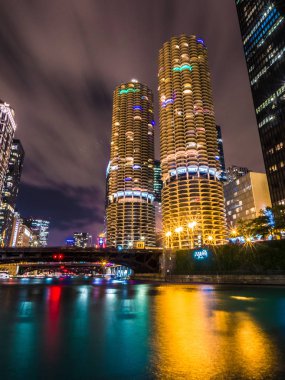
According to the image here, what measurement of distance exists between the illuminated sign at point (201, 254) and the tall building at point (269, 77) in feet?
204

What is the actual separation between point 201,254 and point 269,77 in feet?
376

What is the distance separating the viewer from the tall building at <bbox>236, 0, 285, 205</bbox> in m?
137

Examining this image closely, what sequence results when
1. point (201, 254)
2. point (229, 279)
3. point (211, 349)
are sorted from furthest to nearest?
1. point (201, 254)
2. point (229, 279)
3. point (211, 349)

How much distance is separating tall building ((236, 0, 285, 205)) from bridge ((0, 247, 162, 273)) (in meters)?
68.0

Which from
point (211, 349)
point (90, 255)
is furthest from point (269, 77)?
point (211, 349)

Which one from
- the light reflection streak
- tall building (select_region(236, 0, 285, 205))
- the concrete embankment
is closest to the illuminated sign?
the concrete embankment

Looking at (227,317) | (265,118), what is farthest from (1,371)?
(265,118)

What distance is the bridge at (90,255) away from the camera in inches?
4269

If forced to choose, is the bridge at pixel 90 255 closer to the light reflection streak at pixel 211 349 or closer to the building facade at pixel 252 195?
the building facade at pixel 252 195

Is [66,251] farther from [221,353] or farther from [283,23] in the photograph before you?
[283,23]

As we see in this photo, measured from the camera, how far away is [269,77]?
151125 mm

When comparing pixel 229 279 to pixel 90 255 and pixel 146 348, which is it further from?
pixel 146 348

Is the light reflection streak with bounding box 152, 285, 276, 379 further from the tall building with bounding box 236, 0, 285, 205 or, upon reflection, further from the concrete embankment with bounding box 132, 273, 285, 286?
the tall building with bounding box 236, 0, 285, 205

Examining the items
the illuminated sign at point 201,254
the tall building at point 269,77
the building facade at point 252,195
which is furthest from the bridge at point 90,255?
the building facade at point 252,195
